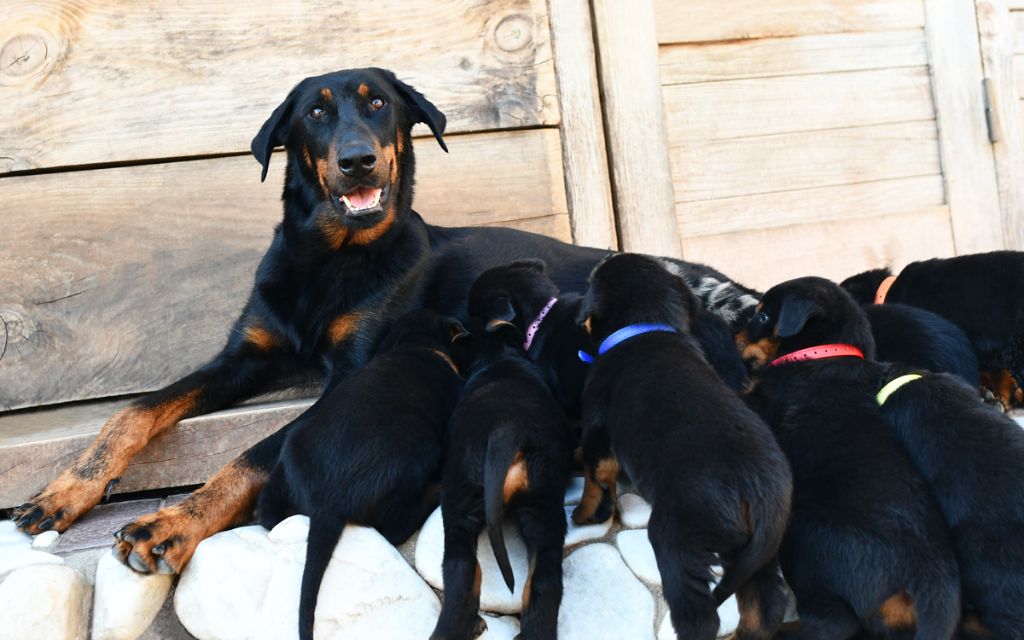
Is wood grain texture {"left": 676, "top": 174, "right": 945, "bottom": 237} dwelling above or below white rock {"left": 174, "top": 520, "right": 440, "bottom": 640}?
above

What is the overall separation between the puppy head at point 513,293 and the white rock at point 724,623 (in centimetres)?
118

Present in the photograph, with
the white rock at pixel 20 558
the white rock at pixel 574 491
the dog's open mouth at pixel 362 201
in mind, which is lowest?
the white rock at pixel 574 491

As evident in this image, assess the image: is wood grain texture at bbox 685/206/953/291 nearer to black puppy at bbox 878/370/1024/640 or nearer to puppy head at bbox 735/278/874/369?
puppy head at bbox 735/278/874/369

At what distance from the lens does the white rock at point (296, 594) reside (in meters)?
2.34

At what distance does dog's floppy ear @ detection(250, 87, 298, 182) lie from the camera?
3316 millimetres

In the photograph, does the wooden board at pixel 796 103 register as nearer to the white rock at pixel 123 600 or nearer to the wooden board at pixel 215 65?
the wooden board at pixel 215 65

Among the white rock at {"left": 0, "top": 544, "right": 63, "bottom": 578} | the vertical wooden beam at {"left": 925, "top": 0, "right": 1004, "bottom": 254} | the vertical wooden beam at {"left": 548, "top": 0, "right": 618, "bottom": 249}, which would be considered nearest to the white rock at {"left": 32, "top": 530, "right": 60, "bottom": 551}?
the white rock at {"left": 0, "top": 544, "right": 63, "bottom": 578}

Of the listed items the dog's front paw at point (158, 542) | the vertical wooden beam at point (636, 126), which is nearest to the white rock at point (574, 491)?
the dog's front paw at point (158, 542)

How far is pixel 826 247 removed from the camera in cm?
481

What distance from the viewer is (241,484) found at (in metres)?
2.79

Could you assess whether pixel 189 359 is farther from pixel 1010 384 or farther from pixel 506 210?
pixel 1010 384

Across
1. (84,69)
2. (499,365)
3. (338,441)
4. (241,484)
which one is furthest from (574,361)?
(84,69)

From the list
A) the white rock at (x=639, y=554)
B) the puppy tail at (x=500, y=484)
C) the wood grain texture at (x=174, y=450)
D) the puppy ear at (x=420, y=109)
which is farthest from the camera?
the puppy ear at (x=420, y=109)

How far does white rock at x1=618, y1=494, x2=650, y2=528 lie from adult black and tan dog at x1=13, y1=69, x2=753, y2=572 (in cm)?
113
